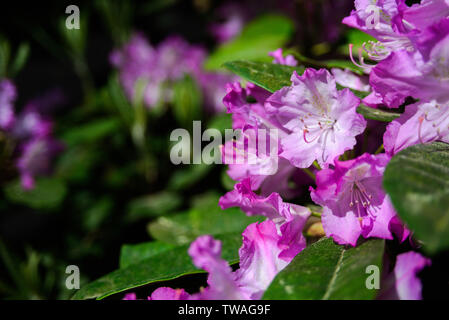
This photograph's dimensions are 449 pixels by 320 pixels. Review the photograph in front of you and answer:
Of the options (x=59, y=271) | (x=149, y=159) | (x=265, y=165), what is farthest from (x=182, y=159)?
(x=265, y=165)

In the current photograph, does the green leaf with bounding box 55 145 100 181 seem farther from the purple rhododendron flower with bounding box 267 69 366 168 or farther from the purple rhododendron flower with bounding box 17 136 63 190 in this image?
the purple rhododendron flower with bounding box 267 69 366 168

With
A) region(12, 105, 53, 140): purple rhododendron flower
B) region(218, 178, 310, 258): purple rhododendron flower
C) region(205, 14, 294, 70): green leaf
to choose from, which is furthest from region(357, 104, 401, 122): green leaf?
region(12, 105, 53, 140): purple rhododendron flower

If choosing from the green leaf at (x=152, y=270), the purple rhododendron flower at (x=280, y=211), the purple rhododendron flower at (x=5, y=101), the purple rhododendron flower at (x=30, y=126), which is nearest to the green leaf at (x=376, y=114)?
the purple rhododendron flower at (x=280, y=211)

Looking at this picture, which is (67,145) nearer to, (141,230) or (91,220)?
(91,220)

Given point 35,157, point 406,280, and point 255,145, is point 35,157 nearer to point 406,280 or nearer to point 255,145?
point 255,145

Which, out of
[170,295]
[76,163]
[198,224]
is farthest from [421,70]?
[76,163]
